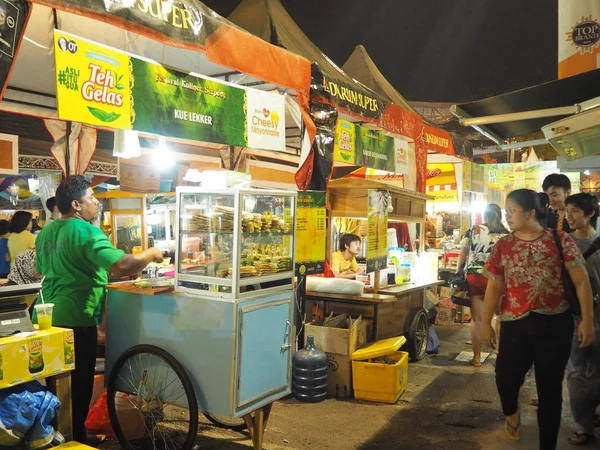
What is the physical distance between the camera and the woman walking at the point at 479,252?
6512mm

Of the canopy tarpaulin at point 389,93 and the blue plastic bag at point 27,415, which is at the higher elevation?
the canopy tarpaulin at point 389,93

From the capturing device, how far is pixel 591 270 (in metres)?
4.19

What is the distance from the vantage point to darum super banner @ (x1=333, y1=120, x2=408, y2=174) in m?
7.27

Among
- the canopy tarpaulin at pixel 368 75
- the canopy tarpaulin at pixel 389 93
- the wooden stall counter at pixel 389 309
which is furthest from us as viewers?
the canopy tarpaulin at pixel 368 75

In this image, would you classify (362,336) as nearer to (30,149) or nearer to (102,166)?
(102,166)

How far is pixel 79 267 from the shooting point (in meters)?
3.81

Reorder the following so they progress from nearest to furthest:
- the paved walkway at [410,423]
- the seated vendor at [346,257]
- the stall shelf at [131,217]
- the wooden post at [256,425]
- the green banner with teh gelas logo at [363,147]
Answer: the wooden post at [256,425], the paved walkway at [410,423], the green banner with teh gelas logo at [363,147], the seated vendor at [346,257], the stall shelf at [131,217]

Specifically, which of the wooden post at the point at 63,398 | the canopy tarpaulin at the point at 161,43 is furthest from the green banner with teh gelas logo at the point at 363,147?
the wooden post at the point at 63,398

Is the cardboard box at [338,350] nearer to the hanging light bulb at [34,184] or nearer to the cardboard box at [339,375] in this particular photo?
the cardboard box at [339,375]

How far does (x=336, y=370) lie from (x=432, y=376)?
1.48 meters

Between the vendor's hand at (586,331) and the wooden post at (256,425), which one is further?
the wooden post at (256,425)

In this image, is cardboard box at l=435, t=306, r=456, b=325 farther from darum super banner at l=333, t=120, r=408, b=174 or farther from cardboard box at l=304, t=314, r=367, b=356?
cardboard box at l=304, t=314, r=367, b=356

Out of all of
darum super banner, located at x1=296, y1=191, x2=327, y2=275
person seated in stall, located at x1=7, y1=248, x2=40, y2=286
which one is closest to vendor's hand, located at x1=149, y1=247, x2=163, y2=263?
darum super banner, located at x1=296, y1=191, x2=327, y2=275

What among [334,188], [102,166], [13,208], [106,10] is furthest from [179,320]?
[13,208]
